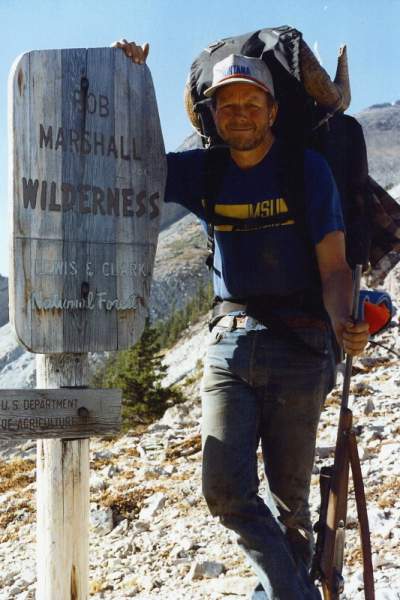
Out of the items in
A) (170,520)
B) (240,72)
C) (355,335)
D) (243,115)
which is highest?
(240,72)

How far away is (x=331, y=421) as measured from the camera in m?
8.91

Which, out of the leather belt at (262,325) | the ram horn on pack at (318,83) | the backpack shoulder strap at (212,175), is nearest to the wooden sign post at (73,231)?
the backpack shoulder strap at (212,175)

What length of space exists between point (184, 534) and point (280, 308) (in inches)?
120

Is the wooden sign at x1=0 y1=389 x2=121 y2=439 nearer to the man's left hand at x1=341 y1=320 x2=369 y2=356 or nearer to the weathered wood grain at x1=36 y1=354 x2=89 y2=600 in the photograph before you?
the weathered wood grain at x1=36 y1=354 x2=89 y2=600

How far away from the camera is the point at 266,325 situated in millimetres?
3189

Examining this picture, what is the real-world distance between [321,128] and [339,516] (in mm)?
1845

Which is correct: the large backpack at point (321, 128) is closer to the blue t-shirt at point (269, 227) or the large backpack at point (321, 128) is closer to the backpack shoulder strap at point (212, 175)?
the backpack shoulder strap at point (212, 175)

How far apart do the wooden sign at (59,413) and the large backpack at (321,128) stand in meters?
1.05

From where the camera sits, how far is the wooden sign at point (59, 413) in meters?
3.11

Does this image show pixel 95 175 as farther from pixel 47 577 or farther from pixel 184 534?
pixel 184 534

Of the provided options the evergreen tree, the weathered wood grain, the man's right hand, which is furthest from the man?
the evergreen tree

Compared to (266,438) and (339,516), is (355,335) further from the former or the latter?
(339,516)

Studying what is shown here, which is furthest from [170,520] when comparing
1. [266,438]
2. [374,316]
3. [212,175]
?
[212,175]

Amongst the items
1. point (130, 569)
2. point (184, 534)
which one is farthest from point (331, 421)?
point (130, 569)
